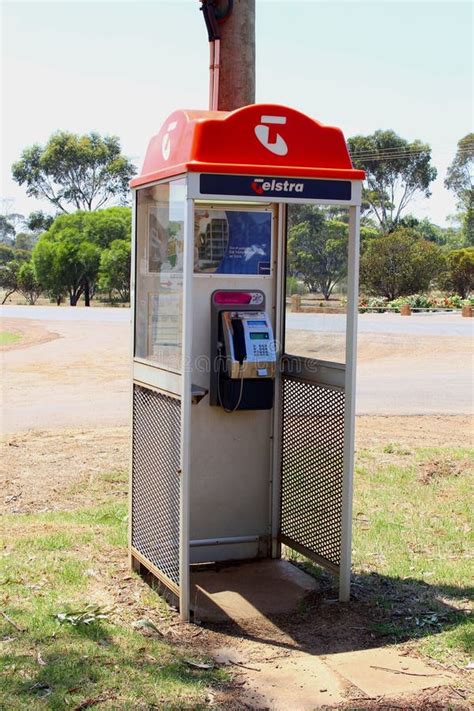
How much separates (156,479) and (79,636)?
1.10 meters

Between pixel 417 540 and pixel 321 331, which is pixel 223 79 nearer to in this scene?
pixel 321 331

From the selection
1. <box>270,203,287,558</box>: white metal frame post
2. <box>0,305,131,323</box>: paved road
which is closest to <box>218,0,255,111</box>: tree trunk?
<box>270,203,287,558</box>: white metal frame post

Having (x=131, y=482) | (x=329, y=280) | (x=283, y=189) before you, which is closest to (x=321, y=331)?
(x=329, y=280)

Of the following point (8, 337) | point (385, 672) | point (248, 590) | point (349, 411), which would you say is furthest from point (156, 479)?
point (8, 337)

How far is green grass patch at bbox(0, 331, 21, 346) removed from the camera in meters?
21.3

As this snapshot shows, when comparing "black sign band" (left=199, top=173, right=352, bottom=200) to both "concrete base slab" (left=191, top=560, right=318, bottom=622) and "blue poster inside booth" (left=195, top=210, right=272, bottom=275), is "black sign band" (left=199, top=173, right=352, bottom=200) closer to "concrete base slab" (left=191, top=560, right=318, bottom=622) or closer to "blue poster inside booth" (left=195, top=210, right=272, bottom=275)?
"blue poster inside booth" (left=195, top=210, right=272, bottom=275)

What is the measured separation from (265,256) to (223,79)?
4.83ft

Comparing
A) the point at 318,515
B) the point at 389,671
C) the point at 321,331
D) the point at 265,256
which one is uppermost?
the point at 265,256

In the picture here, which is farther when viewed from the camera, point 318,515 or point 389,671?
point 318,515

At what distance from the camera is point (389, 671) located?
4.30 metres

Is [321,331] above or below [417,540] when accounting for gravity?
above

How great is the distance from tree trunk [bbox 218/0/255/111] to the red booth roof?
55.9 inches

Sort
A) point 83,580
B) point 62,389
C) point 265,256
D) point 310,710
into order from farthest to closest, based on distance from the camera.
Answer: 1. point 62,389
2. point 265,256
3. point 83,580
4. point 310,710

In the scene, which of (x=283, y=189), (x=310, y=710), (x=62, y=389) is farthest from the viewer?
(x=62, y=389)
